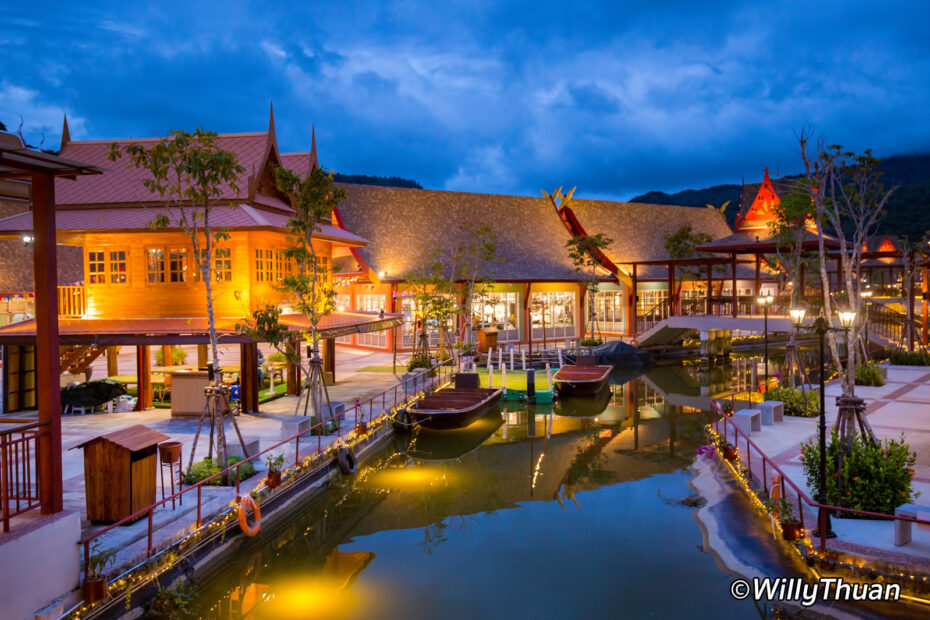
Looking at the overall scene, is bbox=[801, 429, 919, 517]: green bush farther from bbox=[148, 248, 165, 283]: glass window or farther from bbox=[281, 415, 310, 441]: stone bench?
bbox=[148, 248, 165, 283]: glass window

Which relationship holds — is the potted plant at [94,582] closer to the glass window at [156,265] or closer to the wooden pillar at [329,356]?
the glass window at [156,265]

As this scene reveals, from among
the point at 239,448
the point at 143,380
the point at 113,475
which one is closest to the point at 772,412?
the point at 239,448

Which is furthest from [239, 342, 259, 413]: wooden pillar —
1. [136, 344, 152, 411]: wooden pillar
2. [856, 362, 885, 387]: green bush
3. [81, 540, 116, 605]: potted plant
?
[856, 362, 885, 387]: green bush

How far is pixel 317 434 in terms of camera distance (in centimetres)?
1692

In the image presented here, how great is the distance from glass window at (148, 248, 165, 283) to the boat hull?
28.1ft

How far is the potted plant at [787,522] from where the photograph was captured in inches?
404

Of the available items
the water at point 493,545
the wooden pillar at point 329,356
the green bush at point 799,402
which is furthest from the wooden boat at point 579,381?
the wooden pillar at point 329,356

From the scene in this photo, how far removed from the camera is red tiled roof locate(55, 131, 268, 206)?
20203 millimetres

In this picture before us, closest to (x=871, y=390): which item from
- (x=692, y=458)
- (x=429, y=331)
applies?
(x=692, y=458)

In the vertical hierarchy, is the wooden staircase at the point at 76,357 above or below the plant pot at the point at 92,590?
above

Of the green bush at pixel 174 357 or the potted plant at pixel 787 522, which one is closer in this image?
the potted plant at pixel 787 522

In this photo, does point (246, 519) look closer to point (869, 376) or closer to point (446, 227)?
point (869, 376)

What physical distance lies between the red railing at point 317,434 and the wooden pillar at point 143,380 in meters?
6.29

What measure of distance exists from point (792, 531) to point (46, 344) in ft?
35.6
